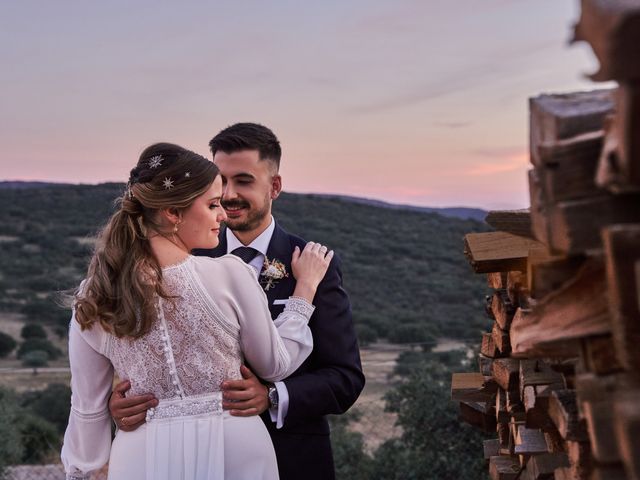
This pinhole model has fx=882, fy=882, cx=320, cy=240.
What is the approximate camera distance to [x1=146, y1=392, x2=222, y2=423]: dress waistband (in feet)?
8.86

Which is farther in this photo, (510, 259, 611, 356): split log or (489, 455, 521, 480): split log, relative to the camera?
(489, 455, 521, 480): split log

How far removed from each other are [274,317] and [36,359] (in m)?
17.5

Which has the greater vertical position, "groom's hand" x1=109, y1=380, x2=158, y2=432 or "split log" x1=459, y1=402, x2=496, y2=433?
"groom's hand" x1=109, y1=380, x2=158, y2=432

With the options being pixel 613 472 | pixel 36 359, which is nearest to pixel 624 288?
pixel 613 472

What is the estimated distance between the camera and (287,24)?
1623 cm

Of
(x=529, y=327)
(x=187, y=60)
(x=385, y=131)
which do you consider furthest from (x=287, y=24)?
(x=529, y=327)

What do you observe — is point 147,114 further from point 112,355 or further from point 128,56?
point 112,355

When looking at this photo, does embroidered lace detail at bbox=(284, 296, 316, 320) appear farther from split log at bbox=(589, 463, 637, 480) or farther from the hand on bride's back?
split log at bbox=(589, 463, 637, 480)

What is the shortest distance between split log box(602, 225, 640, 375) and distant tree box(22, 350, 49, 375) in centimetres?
1913

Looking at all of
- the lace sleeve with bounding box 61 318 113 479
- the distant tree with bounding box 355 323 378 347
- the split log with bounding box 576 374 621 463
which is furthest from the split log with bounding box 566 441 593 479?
the distant tree with bounding box 355 323 378 347

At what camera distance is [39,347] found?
20.7 m

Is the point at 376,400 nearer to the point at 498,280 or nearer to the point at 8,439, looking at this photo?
the point at 8,439

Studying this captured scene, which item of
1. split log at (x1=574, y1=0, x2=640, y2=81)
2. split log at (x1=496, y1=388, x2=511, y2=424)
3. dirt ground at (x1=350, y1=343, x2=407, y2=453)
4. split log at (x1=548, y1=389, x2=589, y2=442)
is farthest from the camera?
dirt ground at (x1=350, y1=343, x2=407, y2=453)

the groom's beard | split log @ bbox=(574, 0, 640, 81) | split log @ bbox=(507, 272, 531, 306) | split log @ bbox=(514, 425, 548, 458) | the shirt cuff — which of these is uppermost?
the groom's beard
